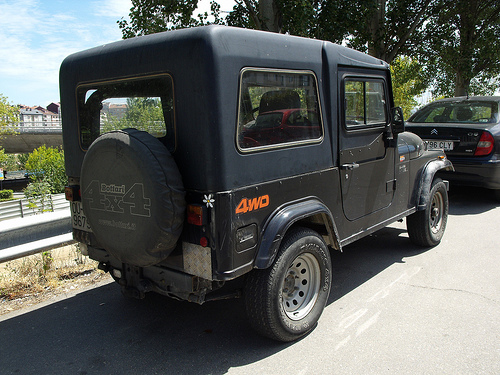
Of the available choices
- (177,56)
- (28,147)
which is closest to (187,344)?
(177,56)

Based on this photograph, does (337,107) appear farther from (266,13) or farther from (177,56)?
(266,13)

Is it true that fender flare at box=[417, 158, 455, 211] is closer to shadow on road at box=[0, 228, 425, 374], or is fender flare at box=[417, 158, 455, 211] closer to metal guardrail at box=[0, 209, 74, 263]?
shadow on road at box=[0, 228, 425, 374]

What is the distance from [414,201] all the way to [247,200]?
290 centimetres

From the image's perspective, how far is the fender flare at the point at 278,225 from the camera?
2.97 m

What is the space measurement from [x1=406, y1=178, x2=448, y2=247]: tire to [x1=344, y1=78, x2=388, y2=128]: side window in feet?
4.60

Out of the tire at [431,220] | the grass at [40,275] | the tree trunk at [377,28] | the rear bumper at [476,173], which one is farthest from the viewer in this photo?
the tree trunk at [377,28]

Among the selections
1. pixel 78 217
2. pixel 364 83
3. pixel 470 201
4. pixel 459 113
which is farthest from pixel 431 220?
pixel 78 217

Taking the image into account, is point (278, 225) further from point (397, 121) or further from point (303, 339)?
point (397, 121)

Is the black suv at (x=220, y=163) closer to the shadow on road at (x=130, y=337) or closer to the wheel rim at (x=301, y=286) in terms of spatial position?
the wheel rim at (x=301, y=286)

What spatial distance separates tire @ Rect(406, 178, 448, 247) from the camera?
5.18 m

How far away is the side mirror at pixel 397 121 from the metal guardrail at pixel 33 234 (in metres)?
3.57

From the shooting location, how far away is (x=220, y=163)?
2.77m

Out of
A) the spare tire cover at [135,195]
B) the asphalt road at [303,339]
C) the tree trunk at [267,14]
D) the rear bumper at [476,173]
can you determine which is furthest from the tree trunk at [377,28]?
the spare tire cover at [135,195]

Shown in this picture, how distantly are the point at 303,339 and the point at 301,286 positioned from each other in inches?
16.4
